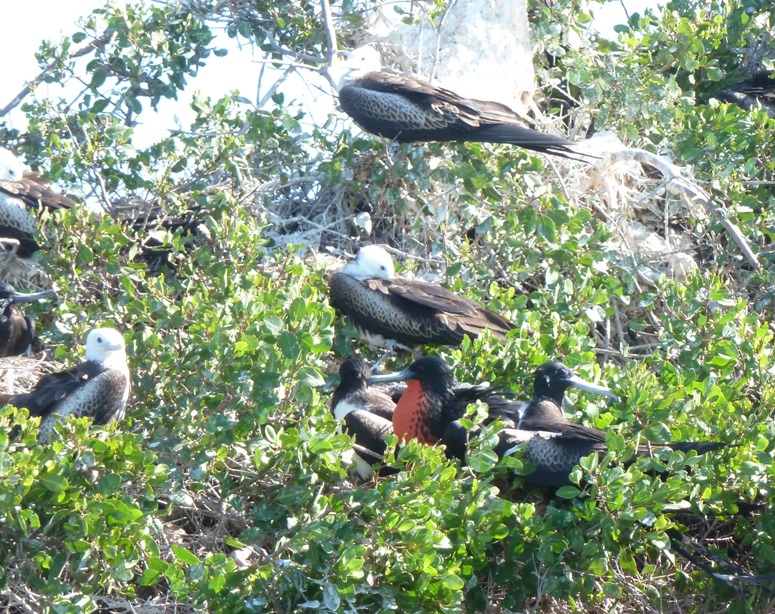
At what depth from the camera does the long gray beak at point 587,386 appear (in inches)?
179

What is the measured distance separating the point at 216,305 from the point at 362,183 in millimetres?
2042

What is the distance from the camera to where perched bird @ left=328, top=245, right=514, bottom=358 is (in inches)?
214

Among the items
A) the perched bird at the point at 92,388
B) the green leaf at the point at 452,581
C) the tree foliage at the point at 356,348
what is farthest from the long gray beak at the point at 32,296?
the green leaf at the point at 452,581

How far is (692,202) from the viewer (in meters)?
6.46

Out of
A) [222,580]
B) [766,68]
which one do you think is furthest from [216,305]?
[766,68]

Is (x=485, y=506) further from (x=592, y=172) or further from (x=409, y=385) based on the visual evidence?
(x=592, y=172)

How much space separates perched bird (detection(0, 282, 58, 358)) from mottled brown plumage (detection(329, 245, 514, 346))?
1365mm

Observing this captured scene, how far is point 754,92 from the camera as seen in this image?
7.28m

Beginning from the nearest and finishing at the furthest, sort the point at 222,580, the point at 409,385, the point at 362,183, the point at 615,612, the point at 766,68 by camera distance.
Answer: the point at 222,580, the point at 615,612, the point at 409,385, the point at 362,183, the point at 766,68

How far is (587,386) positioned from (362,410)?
0.97m

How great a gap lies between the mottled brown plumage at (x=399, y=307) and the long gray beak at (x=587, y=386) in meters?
0.67

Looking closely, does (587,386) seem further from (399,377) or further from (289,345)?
(289,345)

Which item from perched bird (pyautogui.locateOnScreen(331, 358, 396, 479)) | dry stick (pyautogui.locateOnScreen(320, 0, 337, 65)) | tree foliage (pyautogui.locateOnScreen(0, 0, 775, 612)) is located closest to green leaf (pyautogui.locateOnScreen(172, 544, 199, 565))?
tree foliage (pyautogui.locateOnScreen(0, 0, 775, 612))

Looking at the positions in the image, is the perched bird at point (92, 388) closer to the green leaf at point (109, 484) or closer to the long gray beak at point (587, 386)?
the green leaf at point (109, 484)
